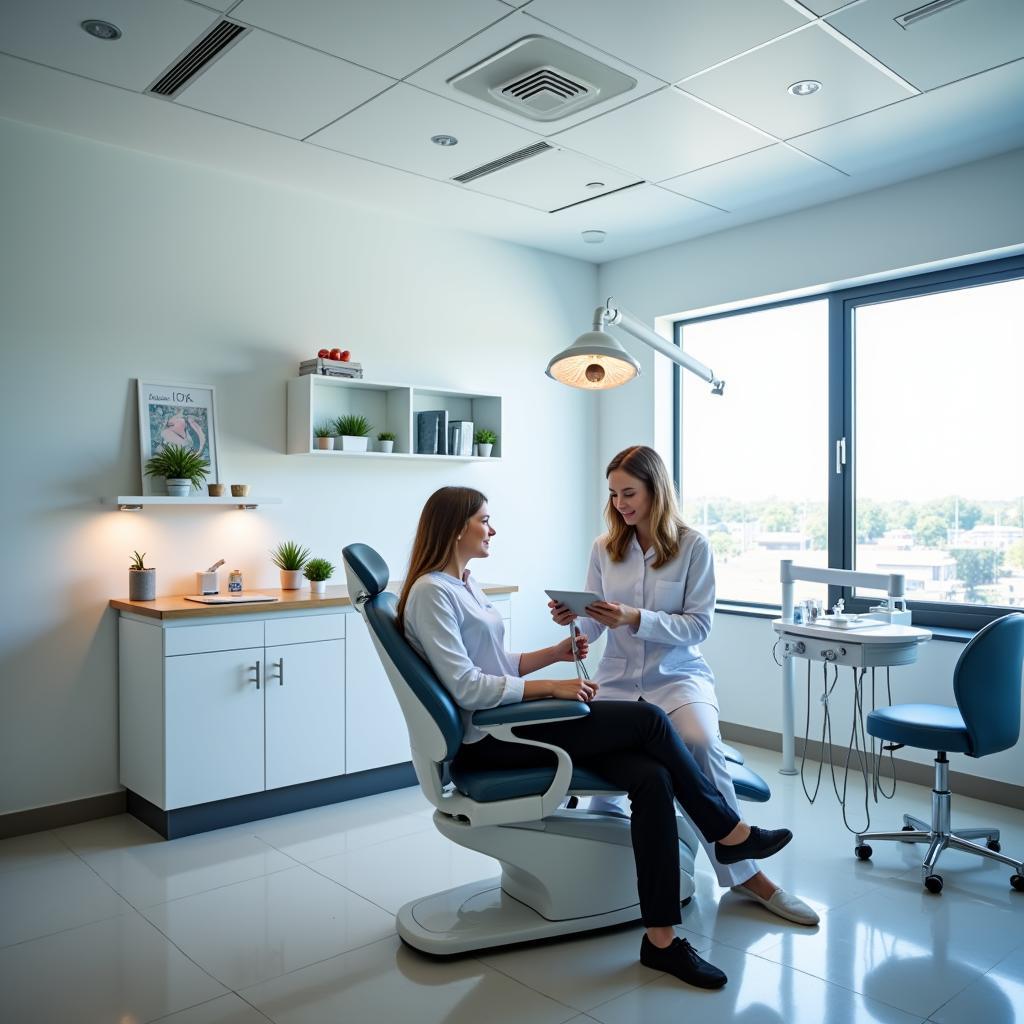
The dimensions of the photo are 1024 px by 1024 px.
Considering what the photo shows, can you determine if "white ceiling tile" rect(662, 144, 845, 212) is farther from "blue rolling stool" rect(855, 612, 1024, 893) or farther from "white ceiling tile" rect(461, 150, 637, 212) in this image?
"blue rolling stool" rect(855, 612, 1024, 893)

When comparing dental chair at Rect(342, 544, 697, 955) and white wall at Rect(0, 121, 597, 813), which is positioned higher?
white wall at Rect(0, 121, 597, 813)

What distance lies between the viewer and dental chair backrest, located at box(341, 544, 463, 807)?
2.38 metres

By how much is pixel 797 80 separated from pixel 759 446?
2.15 meters

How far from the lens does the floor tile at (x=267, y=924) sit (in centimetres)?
245

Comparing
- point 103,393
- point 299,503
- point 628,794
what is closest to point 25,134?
point 103,393

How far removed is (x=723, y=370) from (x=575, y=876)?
3281 millimetres

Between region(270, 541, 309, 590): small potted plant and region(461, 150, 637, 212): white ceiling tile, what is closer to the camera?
region(461, 150, 637, 212): white ceiling tile

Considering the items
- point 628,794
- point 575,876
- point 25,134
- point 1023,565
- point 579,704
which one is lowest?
point 575,876

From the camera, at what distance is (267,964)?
7.99 ft

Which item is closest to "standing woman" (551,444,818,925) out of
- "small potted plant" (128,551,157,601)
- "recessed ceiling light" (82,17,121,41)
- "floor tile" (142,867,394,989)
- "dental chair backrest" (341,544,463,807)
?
"dental chair backrest" (341,544,463,807)

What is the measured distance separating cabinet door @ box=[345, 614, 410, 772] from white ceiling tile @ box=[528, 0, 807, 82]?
2.33 m

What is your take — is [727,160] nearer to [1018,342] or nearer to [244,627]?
[1018,342]

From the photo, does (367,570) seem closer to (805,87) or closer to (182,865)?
(182,865)

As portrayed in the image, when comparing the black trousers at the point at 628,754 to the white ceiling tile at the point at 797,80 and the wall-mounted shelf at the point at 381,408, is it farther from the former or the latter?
the white ceiling tile at the point at 797,80
